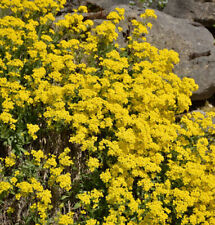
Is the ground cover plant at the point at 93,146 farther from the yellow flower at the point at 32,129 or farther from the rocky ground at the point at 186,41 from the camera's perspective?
the rocky ground at the point at 186,41

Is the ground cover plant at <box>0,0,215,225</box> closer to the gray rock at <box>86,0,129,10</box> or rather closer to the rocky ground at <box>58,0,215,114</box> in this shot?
the rocky ground at <box>58,0,215,114</box>

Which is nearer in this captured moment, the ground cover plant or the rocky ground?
the ground cover plant

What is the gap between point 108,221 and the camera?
11.8 feet

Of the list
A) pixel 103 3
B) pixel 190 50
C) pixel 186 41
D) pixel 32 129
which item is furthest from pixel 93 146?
pixel 103 3

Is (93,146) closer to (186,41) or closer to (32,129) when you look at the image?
(32,129)

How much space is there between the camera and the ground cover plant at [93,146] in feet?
12.7

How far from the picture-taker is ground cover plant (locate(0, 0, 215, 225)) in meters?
3.87

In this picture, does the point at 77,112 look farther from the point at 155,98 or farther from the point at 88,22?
the point at 88,22

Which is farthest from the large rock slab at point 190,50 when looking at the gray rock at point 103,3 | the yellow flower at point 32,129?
the yellow flower at point 32,129

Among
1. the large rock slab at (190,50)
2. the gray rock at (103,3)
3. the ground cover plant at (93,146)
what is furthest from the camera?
the gray rock at (103,3)

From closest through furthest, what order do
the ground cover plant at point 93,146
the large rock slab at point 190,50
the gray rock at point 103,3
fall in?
the ground cover plant at point 93,146, the large rock slab at point 190,50, the gray rock at point 103,3

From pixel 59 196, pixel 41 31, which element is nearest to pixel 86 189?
pixel 59 196

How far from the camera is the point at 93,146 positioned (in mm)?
4125

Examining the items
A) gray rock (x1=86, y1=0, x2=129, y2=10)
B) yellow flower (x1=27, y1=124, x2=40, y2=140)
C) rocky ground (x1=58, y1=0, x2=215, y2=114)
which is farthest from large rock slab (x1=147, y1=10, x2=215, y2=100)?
yellow flower (x1=27, y1=124, x2=40, y2=140)
